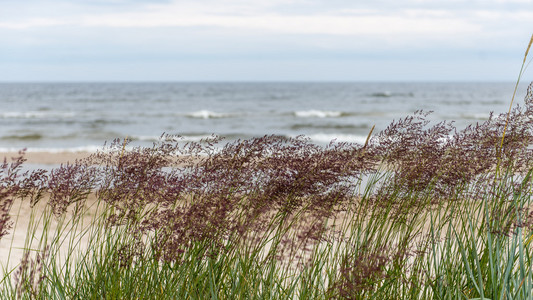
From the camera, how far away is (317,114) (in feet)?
100

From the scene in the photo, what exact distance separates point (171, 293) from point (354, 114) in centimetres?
2878

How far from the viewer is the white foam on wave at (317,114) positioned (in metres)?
29.6

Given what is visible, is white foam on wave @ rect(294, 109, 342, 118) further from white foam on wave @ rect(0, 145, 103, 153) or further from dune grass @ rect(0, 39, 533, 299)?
dune grass @ rect(0, 39, 533, 299)

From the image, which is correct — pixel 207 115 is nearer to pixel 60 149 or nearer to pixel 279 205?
pixel 60 149

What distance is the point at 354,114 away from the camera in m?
30.5

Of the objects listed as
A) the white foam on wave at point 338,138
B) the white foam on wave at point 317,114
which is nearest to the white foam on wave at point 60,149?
the white foam on wave at point 338,138

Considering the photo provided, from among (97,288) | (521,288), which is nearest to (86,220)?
(97,288)

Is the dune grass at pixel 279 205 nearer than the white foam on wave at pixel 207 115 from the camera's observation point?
Yes

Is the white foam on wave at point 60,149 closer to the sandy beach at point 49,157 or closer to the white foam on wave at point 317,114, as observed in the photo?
the sandy beach at point 49,157

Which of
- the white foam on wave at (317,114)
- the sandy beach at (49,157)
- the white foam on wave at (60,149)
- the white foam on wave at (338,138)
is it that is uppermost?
the white foam on wave at (317,114)

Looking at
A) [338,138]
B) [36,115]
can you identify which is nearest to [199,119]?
[36,115]

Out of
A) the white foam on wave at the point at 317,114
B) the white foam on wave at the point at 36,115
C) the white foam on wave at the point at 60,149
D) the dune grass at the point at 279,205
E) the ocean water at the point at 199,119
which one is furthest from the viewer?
the white foam on wave at the point at 317,114

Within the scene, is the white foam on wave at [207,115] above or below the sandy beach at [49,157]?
above

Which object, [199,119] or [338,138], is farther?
[199,119]
